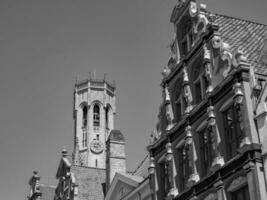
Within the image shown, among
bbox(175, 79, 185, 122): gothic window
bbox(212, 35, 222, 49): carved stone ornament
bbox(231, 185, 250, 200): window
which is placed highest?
bbox(212, 35, 222, 49): carved stone ornament

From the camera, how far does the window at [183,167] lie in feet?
83.5

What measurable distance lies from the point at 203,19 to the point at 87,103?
283 ft

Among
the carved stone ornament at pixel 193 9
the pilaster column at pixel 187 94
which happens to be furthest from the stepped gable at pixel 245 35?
the pilaster column at pixel 187 94

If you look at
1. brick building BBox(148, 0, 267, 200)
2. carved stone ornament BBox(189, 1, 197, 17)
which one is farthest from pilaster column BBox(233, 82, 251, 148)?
carved stone ornament BBox(189, 1, 197, 17)

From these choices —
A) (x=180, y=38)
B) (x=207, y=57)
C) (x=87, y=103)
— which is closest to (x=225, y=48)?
(x=207, y=57)

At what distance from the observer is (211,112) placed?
76.8ft

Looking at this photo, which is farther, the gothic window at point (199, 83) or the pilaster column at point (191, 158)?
the gothic window at point (199, 83)

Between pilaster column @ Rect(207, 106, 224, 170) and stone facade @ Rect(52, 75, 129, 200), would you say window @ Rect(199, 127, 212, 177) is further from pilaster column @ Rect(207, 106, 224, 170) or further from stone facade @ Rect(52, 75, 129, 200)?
stone facade @ Rect(52, 75, 129, 200)

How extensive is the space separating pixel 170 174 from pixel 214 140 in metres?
4.47

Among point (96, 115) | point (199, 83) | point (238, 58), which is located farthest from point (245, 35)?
point (96, 115)

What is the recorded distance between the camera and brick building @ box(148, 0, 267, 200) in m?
20.8

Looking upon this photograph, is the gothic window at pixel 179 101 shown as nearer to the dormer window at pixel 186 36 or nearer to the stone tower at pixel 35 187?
the dormer window at pixel 186 36

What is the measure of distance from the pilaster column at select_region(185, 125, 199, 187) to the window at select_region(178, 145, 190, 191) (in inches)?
18.6

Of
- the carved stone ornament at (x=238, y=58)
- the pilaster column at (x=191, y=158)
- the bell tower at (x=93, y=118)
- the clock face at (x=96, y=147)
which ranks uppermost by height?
the bell tower at (x=93, y=118)
